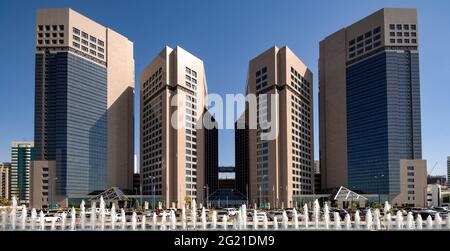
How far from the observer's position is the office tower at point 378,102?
127m

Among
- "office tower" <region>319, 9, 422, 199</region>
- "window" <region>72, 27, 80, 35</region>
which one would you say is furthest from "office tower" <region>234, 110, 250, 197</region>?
"window" <region>72, 27, 80, 35</region>

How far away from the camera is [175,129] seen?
12975cm

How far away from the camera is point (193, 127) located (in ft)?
447

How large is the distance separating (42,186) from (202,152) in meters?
A: 48.8

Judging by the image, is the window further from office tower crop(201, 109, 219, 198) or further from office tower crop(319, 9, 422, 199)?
office tower crop(319, 9, 422, 199)

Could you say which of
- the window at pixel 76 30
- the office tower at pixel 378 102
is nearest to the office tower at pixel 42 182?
the window at pixel 76 30

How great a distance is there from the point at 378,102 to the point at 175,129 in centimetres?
6061

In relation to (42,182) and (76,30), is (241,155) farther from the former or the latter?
(76,30)

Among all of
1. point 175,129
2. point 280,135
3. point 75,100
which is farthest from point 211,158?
point 75,100

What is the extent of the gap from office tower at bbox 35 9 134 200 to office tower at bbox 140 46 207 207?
14.5 meters

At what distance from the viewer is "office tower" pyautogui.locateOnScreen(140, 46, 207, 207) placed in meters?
128

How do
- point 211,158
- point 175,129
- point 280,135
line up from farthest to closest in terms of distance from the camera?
point 211,158, point 175,129, point 280,135
